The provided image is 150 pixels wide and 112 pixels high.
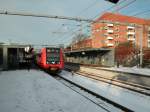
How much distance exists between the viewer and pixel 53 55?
91.1 feet

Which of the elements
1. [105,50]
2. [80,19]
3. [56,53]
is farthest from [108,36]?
[80,19]

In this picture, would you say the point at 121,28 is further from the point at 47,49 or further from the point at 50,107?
the point at 50,107

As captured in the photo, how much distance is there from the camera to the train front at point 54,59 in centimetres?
2756

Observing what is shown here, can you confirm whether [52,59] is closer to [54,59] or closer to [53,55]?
[54,59]

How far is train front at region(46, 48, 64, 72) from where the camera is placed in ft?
90.4

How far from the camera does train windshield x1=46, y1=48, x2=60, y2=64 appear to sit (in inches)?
1089

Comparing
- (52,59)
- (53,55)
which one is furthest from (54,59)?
(53,55)

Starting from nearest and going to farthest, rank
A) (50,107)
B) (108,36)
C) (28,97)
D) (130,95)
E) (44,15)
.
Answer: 1. (50,107)
2. (28,97)
3. (130,95)
4. (44,15)
5. (108,36)

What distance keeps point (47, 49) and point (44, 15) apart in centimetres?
837

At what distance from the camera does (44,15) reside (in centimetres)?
1981

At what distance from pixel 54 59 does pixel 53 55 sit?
1.48ft

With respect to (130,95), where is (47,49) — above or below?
above

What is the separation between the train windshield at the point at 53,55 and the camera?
2765cm

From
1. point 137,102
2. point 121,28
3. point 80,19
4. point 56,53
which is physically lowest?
point 137,102
